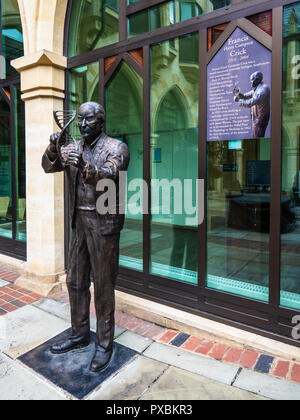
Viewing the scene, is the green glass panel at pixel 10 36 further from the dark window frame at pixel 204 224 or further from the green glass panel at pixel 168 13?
the green glass panel at pixel 168 13

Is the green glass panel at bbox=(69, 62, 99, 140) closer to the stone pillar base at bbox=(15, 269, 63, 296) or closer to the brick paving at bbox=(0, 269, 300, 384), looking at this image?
the stone pillar base at bbox=(15, 269, 63, 296)

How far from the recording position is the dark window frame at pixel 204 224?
308 cm

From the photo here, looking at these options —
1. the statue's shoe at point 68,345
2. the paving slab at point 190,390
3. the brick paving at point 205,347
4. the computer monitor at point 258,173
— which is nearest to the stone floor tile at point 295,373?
the brick paving at point 205,347

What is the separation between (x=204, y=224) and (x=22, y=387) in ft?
7.56

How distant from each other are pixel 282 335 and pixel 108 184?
221cm

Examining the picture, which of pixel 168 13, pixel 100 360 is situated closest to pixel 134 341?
pixel 100 360

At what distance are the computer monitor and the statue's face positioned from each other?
5.56 feet

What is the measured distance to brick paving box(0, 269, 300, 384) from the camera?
286cm

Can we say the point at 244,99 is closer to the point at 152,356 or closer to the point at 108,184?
the point at 108,184

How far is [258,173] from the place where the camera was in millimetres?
3447

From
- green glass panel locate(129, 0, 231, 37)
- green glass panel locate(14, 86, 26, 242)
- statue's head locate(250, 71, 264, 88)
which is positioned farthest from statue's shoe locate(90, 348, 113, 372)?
green glass panel locate(129, 0, 231, 37)

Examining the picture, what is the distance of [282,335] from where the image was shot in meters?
3.12

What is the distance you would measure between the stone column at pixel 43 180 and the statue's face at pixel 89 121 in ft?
7.28

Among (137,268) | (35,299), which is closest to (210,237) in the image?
(137,268)
